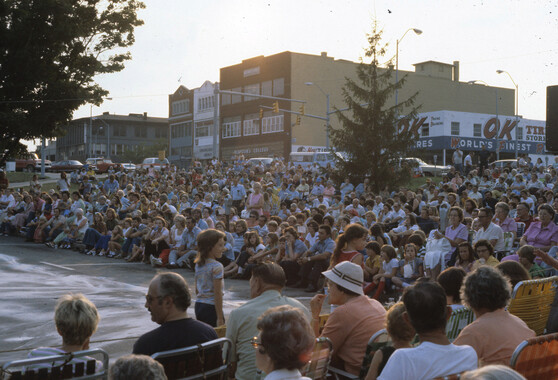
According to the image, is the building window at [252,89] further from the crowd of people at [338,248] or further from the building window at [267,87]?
the crowd of people at [338,248]

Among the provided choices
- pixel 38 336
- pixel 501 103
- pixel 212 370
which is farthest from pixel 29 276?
pixel 501 103

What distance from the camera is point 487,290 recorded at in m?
4.44

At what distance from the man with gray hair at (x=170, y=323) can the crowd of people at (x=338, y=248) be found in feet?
0.05

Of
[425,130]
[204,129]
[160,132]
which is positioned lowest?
[425,130]

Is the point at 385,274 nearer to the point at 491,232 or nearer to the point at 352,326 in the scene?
the point at 491,232

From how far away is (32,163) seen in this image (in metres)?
62.3

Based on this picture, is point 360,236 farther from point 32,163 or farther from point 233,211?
point 32,163

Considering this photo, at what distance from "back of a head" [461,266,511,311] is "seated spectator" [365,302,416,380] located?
0.73 meters

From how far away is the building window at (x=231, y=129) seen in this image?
82438 millimetres

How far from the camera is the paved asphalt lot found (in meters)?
8.91

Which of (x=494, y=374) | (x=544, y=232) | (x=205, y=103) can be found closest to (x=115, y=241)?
(x=544, y=232)

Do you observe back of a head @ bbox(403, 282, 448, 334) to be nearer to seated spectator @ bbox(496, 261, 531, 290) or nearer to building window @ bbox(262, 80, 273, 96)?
seated spectator @ bbox(496, 261, 531, 290)

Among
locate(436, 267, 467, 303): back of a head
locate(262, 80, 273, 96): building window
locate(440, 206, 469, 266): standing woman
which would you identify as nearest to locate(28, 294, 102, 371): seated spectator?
locate(436, 267, 467, 303): back of a head

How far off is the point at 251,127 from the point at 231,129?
508 cm
